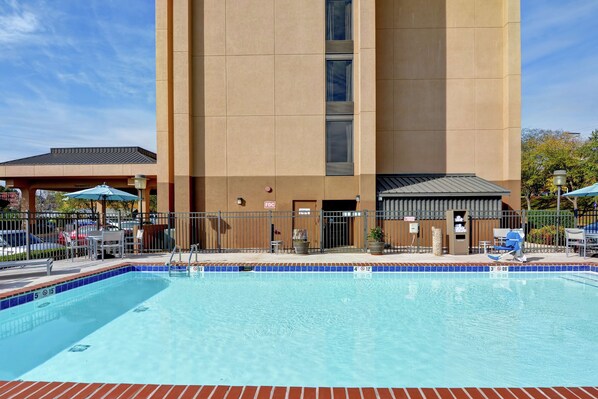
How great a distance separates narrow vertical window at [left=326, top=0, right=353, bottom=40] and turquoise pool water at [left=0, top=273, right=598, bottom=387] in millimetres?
10538

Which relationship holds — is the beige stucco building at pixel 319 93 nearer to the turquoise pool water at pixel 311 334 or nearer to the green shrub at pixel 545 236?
the green shrub at pixel 545 236

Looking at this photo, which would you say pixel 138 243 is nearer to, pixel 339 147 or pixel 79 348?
pixel 79 348

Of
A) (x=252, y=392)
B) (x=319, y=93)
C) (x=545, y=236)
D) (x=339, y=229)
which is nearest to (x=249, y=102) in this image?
(x=319, y=93)

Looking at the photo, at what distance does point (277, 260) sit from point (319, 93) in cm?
731

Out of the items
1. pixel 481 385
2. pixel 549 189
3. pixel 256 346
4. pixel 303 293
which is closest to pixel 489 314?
pixel 481 385

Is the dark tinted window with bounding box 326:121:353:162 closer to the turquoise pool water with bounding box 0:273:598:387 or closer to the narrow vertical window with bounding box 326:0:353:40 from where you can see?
the narrow vertical window with bounding box 326:0:353:40

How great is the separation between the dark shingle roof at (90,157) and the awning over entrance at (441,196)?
1383 cm

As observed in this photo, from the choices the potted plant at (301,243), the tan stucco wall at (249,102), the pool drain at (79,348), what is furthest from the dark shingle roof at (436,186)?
the pool drain at (79,348)

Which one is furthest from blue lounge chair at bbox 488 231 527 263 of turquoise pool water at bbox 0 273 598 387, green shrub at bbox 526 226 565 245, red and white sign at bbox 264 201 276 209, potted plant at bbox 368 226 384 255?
red and white sign at bbox 264 201 276 209

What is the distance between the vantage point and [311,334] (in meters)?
5.54

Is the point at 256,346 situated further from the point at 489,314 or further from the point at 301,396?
the point at 489,314

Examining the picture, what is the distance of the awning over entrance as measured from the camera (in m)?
13.8

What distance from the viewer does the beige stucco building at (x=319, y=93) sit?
14.5 metres

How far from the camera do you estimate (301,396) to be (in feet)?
10.4
